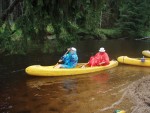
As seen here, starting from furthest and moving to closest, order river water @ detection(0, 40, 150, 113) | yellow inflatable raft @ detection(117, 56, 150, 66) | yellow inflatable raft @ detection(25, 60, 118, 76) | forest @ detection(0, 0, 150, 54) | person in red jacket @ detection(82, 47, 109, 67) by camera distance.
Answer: yellow inflatable raft @ detection(117, 56, 150, 66) → person in red jacket @ detection(82, 47, 109, 67) → yellow inflatable raft @ detection(25, 60, 118, 76) → river water @ detection(0, 40, 150, 113) → forest @ detection(0, 0, 150, 54)

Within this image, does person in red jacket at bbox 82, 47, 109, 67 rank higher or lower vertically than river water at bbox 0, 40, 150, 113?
higher

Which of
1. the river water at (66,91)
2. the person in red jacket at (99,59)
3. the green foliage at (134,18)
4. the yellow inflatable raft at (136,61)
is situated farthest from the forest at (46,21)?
the green foliage at (134,18)

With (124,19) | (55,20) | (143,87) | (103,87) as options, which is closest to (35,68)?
(103,87)

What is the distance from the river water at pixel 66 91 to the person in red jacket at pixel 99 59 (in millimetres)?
530

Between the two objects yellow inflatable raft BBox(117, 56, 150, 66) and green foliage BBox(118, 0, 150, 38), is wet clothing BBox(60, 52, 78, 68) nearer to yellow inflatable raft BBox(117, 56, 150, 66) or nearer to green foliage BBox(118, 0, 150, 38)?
yellow inflatable raft BBox(117, 56, 150, 66)

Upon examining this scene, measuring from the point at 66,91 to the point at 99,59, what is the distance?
4.60 meters

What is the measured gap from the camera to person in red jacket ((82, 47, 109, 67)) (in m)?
14.5

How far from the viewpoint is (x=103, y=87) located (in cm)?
1116

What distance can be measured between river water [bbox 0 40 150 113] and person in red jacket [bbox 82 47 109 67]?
53 centimetres

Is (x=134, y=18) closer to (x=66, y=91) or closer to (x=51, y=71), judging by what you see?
(x=51, y=71)

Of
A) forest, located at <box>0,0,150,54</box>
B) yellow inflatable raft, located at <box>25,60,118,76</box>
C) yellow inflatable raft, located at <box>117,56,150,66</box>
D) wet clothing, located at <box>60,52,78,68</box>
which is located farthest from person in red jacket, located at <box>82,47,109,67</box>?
forest, located at <box>0,0,150,54</box>

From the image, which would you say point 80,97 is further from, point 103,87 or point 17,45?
point 17,45

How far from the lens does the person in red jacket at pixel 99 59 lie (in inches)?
569

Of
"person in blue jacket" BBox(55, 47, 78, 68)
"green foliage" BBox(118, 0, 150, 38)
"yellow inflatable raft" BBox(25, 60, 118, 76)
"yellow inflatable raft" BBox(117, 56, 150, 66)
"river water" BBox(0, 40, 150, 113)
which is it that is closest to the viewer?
"river water" BBox(0, 40, 150, 113)
